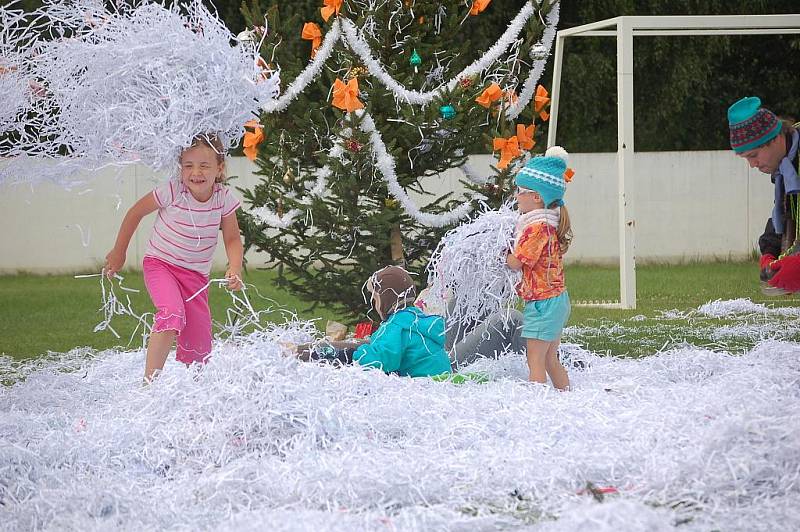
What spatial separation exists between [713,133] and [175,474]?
1790 cm

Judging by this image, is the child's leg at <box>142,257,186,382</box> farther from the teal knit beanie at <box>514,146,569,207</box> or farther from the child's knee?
the teal knit beanie at <box>514,146,569,207</box>

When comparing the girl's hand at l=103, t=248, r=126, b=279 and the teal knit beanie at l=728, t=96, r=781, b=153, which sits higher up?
the teal knit beanie at l=728, t=96, r=781, b=153

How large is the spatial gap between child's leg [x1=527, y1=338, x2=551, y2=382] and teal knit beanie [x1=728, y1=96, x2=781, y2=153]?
1.41m

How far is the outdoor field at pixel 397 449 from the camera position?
3355 mm

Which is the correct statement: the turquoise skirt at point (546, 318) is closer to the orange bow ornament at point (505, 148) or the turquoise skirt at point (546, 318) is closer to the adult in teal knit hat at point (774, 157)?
the adult in teal knit hat at point (774, 157)

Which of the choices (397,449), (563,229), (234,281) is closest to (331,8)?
(563,229)

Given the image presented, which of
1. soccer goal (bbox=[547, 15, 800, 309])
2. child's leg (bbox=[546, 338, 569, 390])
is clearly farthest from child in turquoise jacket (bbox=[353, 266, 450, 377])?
soccer goal (bbox=[547, 15, 800, 309])

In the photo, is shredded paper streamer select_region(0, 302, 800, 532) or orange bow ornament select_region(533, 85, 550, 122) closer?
shredded paper streamer select_region(0, 302, 800, 532)

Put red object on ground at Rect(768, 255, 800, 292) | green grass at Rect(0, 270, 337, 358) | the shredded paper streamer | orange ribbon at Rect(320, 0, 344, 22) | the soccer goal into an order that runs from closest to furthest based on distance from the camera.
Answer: the shredded paper streamer
red object on ground at Rect(768, 255, 800, 292)
orange ribbon at Rect(320, 0, 344, 22)
green grass at Rect(0, 270, 337, 358)
the soccer goal

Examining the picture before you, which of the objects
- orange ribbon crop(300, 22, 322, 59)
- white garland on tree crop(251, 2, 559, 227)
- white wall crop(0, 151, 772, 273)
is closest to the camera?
white garland on tree crop(251, 2, 559, 227)

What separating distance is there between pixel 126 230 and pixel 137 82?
84 centimetres

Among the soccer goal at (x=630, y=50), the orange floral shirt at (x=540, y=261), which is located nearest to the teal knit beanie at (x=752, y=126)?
the orange floral shirt at (x=540, y=261)

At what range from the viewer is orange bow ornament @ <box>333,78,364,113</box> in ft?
20.8

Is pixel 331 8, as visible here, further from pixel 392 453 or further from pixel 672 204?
pixel 672 204
